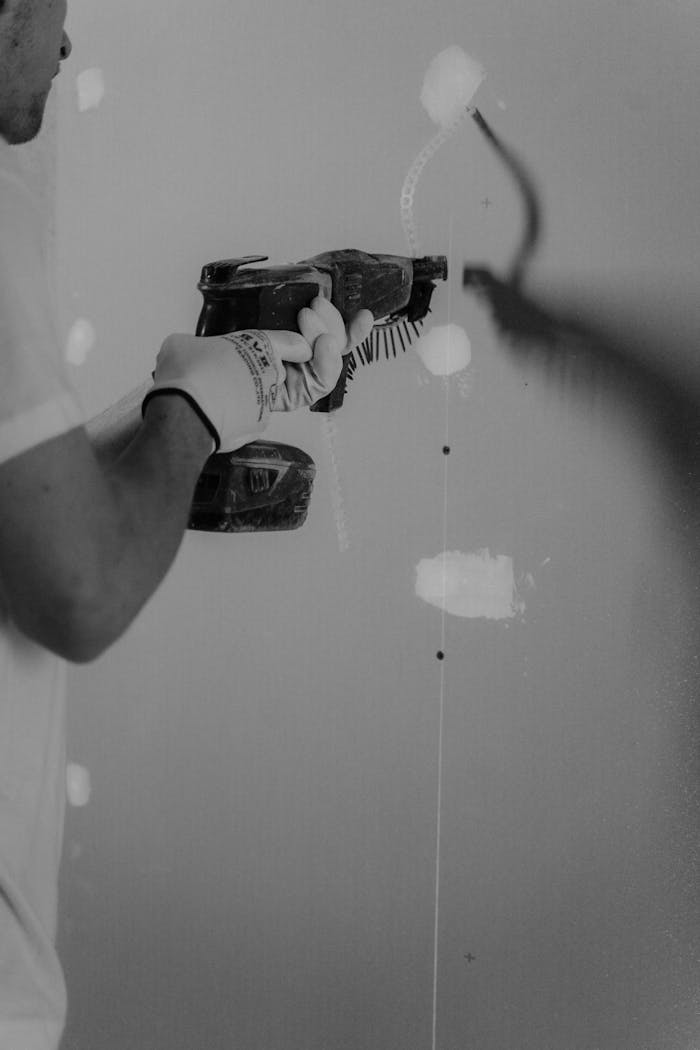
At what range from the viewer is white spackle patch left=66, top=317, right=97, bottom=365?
1.99 metres

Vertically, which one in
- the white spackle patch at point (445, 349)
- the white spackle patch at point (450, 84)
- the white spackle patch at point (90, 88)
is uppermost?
the white spackle patch at point (90, 88)

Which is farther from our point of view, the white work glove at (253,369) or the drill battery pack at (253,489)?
the drill battery pack at (253,489)

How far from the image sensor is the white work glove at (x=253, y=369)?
961 mm

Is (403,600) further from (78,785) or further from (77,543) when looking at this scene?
(77,543)

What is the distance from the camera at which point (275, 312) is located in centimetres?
126

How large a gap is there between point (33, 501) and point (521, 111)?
1.03 metres

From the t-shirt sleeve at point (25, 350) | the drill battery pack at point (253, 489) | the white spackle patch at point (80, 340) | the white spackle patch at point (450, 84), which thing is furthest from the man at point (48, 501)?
the white spackle patch at point (80, 340)

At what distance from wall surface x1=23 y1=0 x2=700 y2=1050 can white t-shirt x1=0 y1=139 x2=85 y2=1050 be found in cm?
69

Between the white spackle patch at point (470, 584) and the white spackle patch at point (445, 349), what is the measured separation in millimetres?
270

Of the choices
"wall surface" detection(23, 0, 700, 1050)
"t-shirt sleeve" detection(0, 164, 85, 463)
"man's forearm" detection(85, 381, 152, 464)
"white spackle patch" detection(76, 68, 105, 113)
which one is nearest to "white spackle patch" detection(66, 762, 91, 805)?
"wall surface" detection(23, 0, 700, 1050)

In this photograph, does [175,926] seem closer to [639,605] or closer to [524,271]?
[639,605]

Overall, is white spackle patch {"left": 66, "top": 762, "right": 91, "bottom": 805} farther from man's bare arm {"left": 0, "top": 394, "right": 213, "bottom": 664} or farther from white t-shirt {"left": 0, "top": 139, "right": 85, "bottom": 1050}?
man's bare arm {"left": 0, "top": 394, "right": 213, "bottom": 664}

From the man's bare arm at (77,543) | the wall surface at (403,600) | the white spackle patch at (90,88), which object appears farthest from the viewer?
the white spackle patch at (90,88)

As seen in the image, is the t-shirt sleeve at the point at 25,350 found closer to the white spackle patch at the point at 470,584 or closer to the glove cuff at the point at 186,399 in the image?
the glove cuff at the point at 186,399
